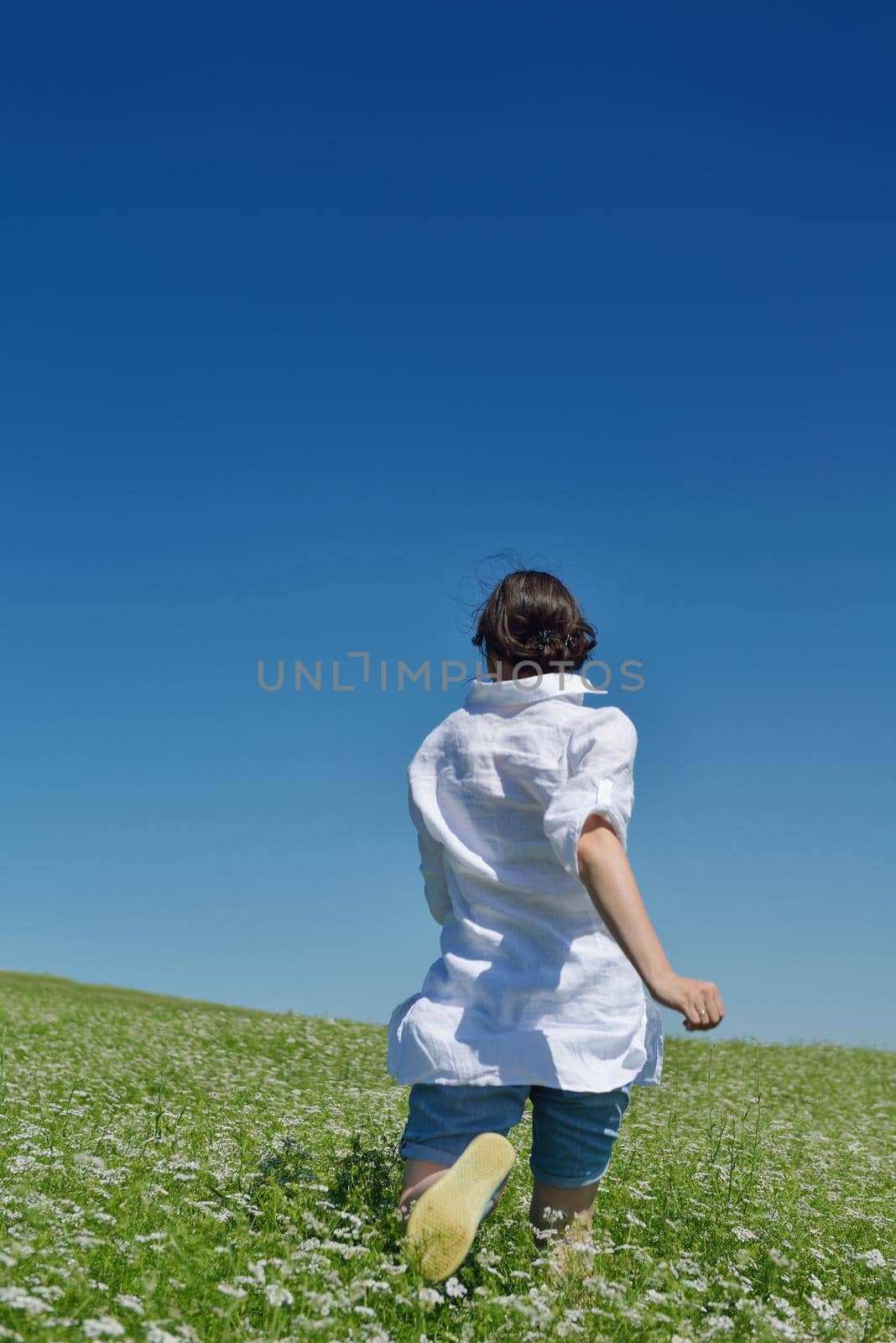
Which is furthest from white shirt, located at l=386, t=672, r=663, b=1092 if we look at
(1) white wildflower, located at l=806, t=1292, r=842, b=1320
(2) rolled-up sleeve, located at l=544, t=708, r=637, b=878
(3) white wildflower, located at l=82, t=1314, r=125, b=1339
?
(3) white wildflower, located at l=82, t=1314, r=125, b=1339

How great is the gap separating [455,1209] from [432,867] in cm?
137

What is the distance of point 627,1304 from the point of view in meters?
3.94

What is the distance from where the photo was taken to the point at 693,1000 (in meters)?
3.86

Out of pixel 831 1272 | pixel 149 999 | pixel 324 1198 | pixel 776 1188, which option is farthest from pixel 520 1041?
pixel 149 999

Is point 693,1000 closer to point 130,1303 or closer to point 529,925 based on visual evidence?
point 529,925

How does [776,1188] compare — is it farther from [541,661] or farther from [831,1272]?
[541,661]

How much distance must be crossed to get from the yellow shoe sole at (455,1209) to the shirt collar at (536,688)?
5.61 feet

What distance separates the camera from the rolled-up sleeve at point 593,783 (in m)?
4.14

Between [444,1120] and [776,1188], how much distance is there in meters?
3.81

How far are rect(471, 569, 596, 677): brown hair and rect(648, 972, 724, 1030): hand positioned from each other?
1470 mm

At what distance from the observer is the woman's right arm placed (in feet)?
12.7

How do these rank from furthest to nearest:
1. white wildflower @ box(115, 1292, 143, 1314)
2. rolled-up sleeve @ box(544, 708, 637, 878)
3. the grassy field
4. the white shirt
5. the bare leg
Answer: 1. the bare leg
2. the white shirt
3. rolled-up sleeve @ box(544, 708, 637, 878)
4. the grassy field
5. white wildflower @ box(115, 1292, 143, 1314)

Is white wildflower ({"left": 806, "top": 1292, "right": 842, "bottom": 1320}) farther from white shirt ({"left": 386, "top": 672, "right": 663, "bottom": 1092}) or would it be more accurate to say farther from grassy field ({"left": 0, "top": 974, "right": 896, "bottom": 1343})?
white shirt ({"left": 386, "top": 672, "right": 663, "bottom": 1092})

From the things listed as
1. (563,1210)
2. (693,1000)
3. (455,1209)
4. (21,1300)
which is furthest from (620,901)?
(21,1300)
